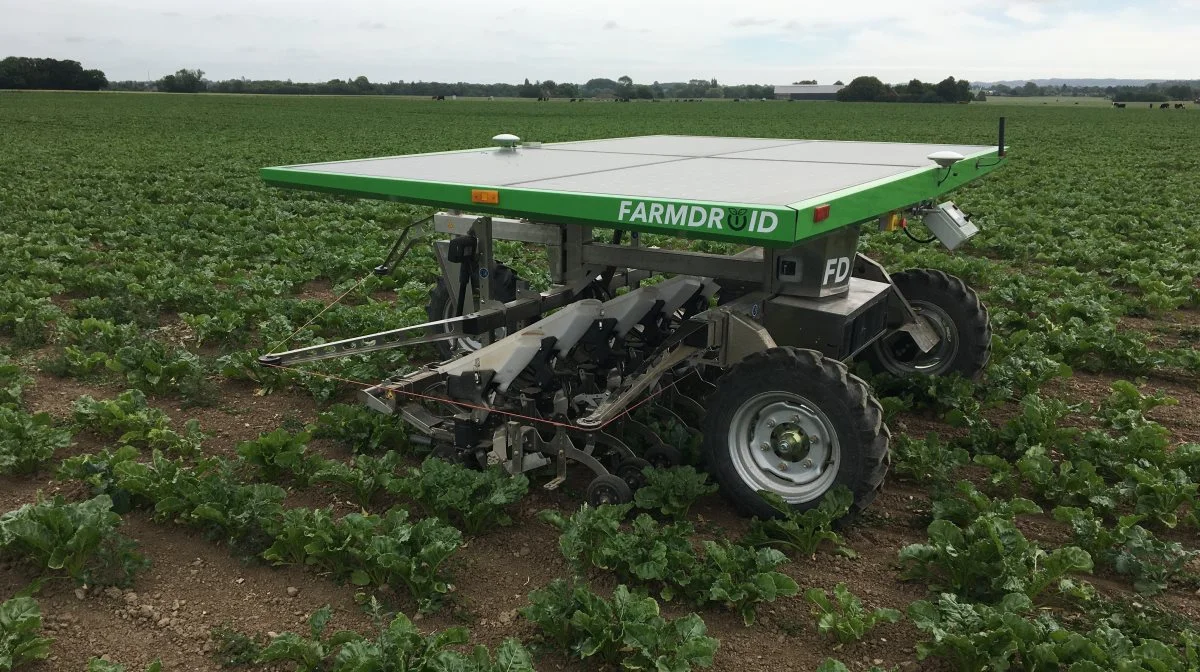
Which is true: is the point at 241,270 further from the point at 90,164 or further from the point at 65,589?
the point at 90,164

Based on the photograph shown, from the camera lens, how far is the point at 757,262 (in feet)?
15.4

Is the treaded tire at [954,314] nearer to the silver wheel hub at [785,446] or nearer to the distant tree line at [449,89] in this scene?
the silver wheel hub at [785,446]

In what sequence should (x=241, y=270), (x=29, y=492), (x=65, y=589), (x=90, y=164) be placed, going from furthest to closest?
1. (x=90, y=164)
2. (x=241, y=270)
3. (x=29, y=492)
4. (x=65, y=589)

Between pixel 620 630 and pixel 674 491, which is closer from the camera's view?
pixel 620 630

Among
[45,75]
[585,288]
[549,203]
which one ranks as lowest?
[585,288]

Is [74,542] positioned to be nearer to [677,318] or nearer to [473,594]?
[473,594]

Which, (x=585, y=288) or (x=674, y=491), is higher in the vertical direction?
(x=585, y=288)

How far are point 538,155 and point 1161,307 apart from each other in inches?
240

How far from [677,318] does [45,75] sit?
110 m

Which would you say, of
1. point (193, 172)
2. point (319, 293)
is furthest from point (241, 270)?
point (193, 172)

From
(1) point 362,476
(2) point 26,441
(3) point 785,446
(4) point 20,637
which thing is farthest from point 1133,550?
(2) point 26,441

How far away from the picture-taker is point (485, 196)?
4.20m

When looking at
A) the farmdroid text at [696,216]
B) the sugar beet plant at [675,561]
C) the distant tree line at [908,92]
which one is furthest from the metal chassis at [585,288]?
the distant tree line at [908,92]

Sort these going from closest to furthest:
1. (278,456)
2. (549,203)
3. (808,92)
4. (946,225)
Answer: (549,203)
(278,456)
(946,225)
(808,92)
